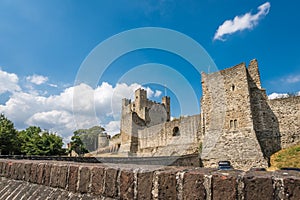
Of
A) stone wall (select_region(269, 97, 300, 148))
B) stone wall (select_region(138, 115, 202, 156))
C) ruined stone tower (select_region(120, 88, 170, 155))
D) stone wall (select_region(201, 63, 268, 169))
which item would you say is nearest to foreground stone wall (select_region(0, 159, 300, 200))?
stone wall (select_region(201, 63, 268, 169))

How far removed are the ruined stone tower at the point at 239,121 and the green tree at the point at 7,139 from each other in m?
31.7

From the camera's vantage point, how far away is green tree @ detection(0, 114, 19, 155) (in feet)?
107

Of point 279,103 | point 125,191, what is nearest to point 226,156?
point 279,103

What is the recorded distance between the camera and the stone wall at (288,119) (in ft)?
59.8

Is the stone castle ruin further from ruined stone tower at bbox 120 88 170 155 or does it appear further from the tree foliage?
the tree foliage

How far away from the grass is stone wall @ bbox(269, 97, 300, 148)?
0.87 metres

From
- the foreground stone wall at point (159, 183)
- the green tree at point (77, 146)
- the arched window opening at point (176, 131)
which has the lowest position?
the green tree at point (77, 146)

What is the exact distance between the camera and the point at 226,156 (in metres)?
19.2

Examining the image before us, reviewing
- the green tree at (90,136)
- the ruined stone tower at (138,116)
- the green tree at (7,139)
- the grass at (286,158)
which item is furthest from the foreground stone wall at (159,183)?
the green tree at (90,136)

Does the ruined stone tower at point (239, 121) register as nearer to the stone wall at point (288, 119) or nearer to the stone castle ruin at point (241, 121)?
the stone castle ruin at point (241, 121)

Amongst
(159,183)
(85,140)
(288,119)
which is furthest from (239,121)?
(85,140)

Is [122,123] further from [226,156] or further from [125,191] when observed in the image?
[125,191]

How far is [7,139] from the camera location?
33531mm

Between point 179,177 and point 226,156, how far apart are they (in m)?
19.4
